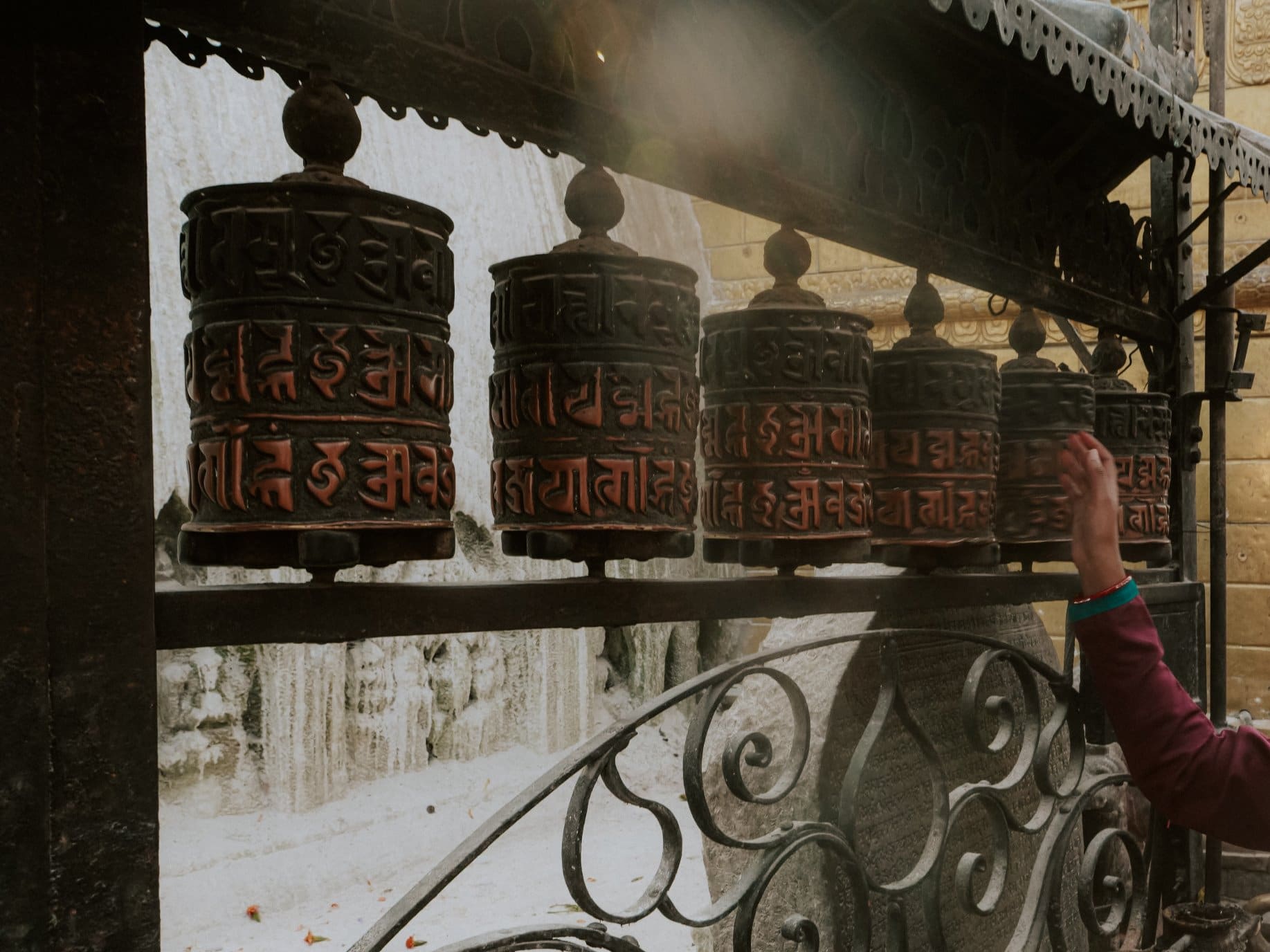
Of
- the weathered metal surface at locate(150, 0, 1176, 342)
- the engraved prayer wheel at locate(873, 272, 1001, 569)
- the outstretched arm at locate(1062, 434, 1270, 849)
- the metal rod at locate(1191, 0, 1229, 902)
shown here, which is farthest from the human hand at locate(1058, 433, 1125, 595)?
the metal rod at locate(1191, 0, 1229, 902)

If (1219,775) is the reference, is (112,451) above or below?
above

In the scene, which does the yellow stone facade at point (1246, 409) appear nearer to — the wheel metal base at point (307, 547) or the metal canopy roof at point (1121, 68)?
the metal canopy roof at point (1121, 68)

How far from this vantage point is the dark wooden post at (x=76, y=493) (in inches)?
26.5

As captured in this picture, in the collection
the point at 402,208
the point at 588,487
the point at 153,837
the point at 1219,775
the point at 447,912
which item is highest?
the point at 402,208

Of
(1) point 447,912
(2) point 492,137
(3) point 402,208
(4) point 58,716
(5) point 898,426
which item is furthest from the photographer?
(2) point 492,137

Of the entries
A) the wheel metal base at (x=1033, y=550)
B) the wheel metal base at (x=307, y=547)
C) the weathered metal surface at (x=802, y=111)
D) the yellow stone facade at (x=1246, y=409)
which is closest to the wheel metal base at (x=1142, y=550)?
the wheel metal base at (x=1033, y=550)

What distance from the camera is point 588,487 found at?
974mm

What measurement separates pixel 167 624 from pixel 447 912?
123 inches

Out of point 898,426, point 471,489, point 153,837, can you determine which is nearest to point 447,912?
point 471,489

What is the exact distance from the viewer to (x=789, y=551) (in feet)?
3.78

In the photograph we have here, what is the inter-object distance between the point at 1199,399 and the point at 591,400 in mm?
1606

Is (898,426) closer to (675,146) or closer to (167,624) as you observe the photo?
(675,146)

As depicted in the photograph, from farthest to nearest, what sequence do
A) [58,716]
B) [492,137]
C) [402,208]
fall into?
[492,137] → [402,208] → [58,716]

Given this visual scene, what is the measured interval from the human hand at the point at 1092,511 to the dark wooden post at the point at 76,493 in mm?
1029
